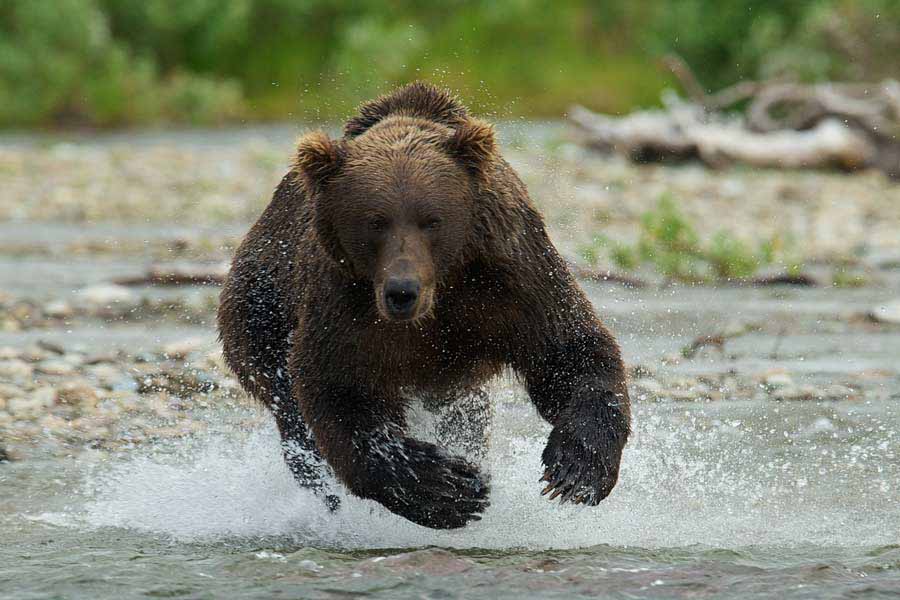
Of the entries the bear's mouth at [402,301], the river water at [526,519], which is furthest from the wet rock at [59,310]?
the bear's mouth at [402,301]

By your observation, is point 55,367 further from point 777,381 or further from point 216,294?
point 777,381

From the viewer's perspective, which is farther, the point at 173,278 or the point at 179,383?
the point at 173,278

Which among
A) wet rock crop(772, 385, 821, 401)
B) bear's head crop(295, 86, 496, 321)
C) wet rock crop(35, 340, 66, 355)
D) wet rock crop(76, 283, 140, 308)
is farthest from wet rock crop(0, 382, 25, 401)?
wet rock crop(772, 385, 821, 401)

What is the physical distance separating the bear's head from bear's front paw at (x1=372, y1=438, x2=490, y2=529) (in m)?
0.48

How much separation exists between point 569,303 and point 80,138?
56.9ft

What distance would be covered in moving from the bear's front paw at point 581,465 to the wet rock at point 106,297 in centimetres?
503

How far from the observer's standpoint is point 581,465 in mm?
4551

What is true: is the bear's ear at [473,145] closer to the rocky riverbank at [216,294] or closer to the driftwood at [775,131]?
the rocky riverbank at [216,294]

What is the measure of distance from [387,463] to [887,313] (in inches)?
190

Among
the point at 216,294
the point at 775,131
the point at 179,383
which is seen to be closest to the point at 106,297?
the point at 216,294

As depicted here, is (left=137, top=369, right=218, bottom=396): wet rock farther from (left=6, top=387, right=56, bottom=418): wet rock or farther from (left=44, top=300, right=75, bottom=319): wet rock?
(left=44, top=300, right=75, bottom=319): wet rock

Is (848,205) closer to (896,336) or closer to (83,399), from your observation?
(896,336)

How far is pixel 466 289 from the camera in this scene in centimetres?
460

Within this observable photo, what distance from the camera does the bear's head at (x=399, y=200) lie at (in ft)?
14.0
